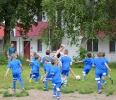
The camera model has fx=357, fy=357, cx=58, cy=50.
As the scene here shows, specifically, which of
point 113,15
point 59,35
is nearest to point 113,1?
point 113,15

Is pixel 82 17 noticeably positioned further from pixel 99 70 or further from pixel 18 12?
pixel 99 70

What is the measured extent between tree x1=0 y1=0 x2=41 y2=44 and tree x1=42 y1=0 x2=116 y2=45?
353 centimetres

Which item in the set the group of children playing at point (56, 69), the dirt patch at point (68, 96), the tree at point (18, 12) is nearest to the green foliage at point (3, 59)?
the tree at point (18, 12)

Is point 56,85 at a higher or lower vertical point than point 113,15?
lower

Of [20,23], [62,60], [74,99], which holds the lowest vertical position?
[74,99]

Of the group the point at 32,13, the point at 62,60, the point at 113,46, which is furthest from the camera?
the point at 113,46

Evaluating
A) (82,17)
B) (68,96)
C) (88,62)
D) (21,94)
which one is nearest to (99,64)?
(68,96)

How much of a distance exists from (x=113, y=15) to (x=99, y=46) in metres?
10.4

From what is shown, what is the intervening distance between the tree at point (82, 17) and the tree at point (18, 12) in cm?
353

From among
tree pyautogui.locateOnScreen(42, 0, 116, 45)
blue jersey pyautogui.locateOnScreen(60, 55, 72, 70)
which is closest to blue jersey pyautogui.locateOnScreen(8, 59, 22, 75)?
blue jersey pyautogui.locateOnScreen(60, 55, 72, 70)

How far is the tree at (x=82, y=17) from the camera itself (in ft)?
93.7

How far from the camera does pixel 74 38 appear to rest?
99.6 ft

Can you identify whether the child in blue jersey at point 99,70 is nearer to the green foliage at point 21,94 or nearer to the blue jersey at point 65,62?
the blue jersey at point 65,62

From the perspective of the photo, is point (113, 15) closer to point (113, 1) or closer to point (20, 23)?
point (113, 1)
